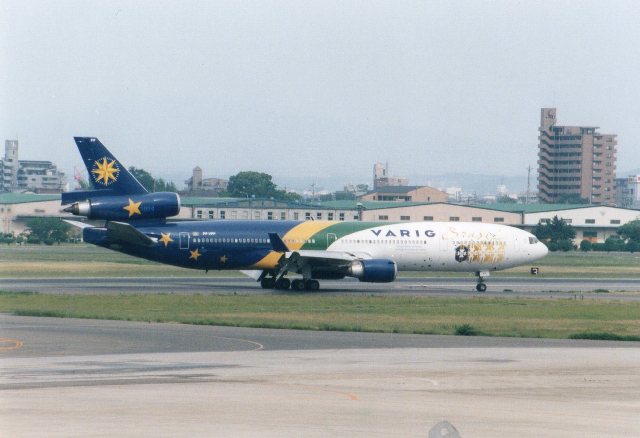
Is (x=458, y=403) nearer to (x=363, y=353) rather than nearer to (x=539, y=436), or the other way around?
(x=539, y=436)

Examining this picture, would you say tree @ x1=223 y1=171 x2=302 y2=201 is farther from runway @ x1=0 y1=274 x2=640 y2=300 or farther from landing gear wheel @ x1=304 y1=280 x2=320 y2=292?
landing gear wheel @ x1=304 y1=280 x2=320 y2=292

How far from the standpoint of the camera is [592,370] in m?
28.5

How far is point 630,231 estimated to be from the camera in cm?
14712

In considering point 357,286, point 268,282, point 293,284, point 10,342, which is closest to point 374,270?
point 293,284

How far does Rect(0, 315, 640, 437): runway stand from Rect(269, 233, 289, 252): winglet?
20898mm

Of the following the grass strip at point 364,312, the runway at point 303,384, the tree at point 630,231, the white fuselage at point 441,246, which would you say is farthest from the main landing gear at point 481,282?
the tree at point 630,231

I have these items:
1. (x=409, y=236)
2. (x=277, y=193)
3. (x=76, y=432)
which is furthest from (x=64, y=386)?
(x=277, y=193)

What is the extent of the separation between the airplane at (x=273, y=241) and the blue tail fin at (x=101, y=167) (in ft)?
0.18

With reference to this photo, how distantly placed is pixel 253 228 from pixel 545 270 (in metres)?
35.1

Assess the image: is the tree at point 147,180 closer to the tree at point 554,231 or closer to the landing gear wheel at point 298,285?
the tree at point 554,231

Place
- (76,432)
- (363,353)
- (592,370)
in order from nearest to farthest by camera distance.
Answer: (76,432) < (592,370) < (363,353)

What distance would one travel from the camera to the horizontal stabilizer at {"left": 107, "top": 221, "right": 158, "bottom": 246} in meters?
59.5

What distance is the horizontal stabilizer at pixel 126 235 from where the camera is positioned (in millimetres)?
59500

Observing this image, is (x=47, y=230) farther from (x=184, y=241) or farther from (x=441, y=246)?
(x=441, y=246)
